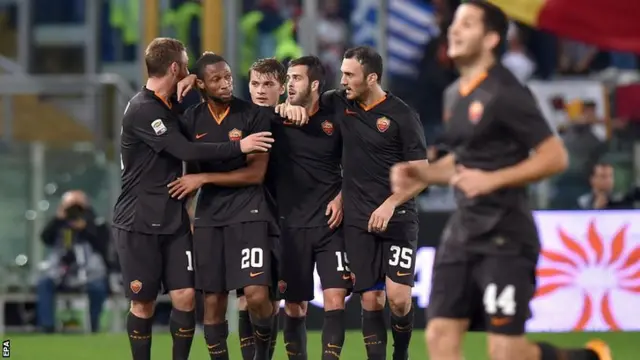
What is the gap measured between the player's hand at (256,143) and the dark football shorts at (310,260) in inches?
34.9

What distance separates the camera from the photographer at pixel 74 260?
15062mm

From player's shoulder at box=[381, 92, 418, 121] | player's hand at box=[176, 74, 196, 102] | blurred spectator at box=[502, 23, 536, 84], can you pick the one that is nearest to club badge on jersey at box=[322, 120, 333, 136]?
player's shoulder at box=[381, 92, 418, 121]

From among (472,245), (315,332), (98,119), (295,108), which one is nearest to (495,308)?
(472,245)

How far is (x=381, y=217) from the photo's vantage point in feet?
31.0

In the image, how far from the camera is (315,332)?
47.3 ft

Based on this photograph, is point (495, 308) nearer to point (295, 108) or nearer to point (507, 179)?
point (507, 179)

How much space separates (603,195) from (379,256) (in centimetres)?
546

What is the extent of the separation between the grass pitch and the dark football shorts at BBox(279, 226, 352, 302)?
1991 millimetres

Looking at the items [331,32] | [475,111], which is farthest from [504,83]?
[331,32]

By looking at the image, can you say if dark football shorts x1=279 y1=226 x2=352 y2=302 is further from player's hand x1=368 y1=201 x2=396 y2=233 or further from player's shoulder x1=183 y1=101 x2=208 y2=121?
player's shoulder x1=183 y1=101 x2=208 y2=121

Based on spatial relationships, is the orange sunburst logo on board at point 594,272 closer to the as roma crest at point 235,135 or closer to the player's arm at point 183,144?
the as roma crest at point 235,135

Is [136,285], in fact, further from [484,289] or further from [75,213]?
[75,213]

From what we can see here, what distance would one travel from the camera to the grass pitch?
12234 millimetres

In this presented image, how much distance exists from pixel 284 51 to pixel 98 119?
220 centimetres
